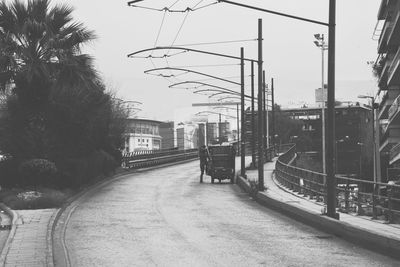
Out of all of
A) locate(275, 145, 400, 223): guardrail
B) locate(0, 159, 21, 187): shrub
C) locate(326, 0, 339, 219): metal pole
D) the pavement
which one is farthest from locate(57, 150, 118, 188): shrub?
locate(326, 0, 339, 219): metal pole

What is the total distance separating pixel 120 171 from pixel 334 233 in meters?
26.3

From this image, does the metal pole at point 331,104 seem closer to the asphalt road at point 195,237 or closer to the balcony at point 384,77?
the asphalt road at point 195,237

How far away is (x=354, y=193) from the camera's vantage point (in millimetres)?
16375

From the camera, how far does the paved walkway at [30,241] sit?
952cm

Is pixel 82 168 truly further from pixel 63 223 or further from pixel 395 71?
pixel 395 71

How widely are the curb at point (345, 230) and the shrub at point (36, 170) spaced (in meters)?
7.82

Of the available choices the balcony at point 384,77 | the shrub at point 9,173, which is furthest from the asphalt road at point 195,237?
the balcony at point 384,77

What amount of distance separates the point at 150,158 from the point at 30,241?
123 feet

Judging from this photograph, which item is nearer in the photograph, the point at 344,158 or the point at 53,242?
the point at 53,242

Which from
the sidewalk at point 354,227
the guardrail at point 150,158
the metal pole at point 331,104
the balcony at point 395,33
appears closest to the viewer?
the sidewalk at point 354,227

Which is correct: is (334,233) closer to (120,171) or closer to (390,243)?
(390,243)

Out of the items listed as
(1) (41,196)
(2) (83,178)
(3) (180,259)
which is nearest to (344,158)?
(2) (83,178)

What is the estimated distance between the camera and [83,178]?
25531 mm

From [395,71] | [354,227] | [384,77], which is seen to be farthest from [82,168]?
[384,77]
